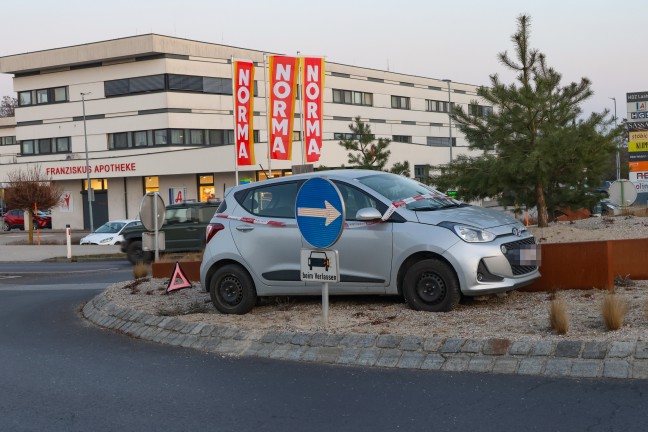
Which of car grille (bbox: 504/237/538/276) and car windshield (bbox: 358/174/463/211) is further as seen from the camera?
car windshield (bbox: 358/174/463/211)

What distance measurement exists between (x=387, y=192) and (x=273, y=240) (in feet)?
4.85

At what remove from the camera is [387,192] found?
9.77m

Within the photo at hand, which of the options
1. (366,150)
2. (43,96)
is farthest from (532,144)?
(43,96)

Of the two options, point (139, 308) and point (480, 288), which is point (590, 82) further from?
point (139, 308)

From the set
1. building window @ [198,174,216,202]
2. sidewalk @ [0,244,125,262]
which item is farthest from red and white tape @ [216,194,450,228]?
building window @ [198,174,216,202]

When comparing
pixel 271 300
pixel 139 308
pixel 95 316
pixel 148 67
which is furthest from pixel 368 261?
pixel 148 67

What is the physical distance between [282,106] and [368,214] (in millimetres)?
21816

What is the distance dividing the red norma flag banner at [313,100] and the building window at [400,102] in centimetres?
4134

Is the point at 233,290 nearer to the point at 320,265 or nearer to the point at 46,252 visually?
the point at 320,265

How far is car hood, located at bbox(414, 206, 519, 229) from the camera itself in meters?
9.13

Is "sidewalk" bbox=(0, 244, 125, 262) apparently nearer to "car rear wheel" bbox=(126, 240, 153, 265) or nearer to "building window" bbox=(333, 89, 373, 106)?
"car rear wheel" bbox=(126, 240, 153, 265)

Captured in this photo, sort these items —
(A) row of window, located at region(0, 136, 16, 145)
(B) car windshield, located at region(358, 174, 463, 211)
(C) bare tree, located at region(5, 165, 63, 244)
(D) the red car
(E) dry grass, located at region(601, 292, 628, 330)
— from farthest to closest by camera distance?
(A) row of window, located at region(0, 136, 16, 145) < (D) the red car < (C) bare tree, located at region(5, 165, 63, 244) < (B) car windshield, located at region(358, 174, 463, 211) < (E) dry grass, located at region(601, 292, 628, 330)

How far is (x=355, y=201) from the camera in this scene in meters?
9.70

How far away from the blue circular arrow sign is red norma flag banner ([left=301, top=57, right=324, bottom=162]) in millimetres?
22229
